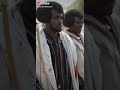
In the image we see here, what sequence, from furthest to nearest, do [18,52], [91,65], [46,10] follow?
[91,65]
[18,52]
[46,10]

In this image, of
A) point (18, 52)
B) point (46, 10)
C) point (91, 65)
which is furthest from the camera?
point (91, 65)

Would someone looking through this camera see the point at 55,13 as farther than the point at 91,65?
No

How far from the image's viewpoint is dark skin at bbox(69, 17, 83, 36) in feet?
14.1

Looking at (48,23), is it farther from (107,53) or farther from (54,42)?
(107,53)

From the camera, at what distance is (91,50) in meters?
4.41

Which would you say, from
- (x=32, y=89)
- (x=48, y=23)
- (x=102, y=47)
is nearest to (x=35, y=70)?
(x=32, y=89)

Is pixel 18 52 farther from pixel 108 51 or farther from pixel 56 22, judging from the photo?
pixel 108 51

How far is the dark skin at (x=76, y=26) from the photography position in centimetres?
431

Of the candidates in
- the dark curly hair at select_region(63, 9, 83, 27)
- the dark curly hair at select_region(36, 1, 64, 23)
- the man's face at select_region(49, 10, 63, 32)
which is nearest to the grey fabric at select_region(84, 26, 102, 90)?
the dark curly hair at select_region(63, 9, 83, 27)

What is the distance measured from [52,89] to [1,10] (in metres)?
1.08

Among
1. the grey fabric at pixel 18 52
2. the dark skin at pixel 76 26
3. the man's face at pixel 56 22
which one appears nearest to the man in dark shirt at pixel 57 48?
the man's face at pixel 56 22

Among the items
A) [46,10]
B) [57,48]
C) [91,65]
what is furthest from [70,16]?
[91,65]

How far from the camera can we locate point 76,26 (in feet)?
14.2

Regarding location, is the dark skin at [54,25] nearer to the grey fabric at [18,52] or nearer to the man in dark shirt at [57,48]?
the man in dark shirt at [57,48]
